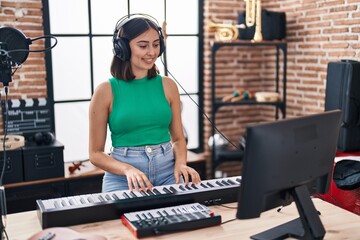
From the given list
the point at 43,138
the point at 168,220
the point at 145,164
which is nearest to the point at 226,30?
the point at 43,138

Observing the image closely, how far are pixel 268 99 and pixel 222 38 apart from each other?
679mm

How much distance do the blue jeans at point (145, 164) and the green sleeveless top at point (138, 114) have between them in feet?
0.10

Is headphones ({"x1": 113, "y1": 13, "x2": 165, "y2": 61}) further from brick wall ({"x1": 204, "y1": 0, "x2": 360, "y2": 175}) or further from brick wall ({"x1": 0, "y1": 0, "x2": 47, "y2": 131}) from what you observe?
brick wall ({"x1": 204, "y1": 0, "x2": 360, "y2": 175})

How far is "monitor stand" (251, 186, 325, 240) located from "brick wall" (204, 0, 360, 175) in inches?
93.6

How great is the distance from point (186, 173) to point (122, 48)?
65 cm

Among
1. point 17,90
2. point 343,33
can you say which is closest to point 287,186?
point 343,33

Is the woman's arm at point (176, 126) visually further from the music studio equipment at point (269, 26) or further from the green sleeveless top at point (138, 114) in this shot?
the music studio equipment at point (269, 26)

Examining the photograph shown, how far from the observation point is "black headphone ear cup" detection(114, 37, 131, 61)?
6.93ft

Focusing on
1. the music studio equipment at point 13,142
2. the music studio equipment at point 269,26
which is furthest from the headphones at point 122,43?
the music studio equipment at point 269,26

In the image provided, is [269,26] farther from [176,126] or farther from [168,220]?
[168,220]

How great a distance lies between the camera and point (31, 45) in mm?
3674

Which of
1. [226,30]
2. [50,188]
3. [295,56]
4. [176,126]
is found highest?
[226,30]

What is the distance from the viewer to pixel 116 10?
4.07 metres

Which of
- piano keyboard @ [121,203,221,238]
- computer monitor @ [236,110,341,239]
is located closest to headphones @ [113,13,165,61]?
piano keyboard @ [121,203,221,238]
